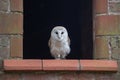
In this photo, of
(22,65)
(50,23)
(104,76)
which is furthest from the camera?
(50,23)

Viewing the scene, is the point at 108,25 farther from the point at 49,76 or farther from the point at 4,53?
the point at 4,53

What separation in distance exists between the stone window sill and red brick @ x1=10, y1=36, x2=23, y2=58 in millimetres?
125

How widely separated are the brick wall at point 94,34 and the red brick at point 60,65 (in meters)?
0.06

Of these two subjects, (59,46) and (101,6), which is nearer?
(59,46)

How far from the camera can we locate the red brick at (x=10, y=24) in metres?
6.21

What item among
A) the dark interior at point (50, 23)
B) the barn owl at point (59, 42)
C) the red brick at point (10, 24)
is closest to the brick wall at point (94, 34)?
the red brick at point (10, 24)

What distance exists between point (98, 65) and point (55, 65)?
340 millimetres

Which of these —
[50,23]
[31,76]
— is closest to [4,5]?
[31,76]

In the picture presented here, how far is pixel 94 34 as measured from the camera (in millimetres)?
6375

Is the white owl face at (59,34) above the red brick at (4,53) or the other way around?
above

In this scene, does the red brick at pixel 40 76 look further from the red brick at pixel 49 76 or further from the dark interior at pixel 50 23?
the dark interior at pixel 50 23

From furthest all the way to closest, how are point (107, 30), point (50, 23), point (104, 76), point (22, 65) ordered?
point (50, 23)
point (107, 30)
point (104, 76)
point (22, 65)

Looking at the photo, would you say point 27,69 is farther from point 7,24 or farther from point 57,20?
point 57,20

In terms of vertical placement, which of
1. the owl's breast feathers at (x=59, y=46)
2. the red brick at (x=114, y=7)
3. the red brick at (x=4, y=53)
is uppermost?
the red brick at (x=114, y=7)
